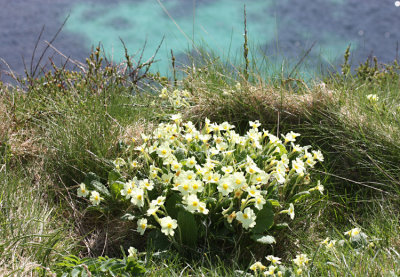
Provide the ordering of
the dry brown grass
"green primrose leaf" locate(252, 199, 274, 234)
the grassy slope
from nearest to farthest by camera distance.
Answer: the grassy slope < "green primrose leaf" locate(252, 199, 274, 234) < the dry brown grass

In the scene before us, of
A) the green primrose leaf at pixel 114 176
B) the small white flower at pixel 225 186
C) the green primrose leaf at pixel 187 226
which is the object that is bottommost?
the green primrose leaf at pixel 187 226

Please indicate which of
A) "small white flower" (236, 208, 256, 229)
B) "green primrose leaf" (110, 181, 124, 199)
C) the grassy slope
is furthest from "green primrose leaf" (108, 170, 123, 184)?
"small white flower" (236, 208, 256, 229)

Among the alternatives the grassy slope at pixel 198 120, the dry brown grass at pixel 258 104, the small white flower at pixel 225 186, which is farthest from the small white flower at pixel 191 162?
the dry brown grass at pixel 258 104

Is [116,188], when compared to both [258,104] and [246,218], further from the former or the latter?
[258,104]

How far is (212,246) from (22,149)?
1892 millimetres

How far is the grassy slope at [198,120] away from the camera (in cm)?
265

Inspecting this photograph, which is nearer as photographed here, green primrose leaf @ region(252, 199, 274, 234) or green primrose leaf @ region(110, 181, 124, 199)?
green primrose leaf @ region(252, 199, 274, 234)

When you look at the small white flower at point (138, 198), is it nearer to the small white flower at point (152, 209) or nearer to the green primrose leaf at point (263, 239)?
the small white flower at point (152, 209)

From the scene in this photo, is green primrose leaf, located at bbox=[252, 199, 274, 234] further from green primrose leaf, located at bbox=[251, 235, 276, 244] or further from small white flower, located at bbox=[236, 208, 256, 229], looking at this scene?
small white flower, located at bbox=[236, 208, 256, 229]

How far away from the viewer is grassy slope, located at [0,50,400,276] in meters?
2.65

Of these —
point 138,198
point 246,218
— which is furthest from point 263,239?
point 138,198

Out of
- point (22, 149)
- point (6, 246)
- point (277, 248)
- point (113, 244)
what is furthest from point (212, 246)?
point (22, 149)

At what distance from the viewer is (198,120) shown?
13.4 ft

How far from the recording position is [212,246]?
289cm
